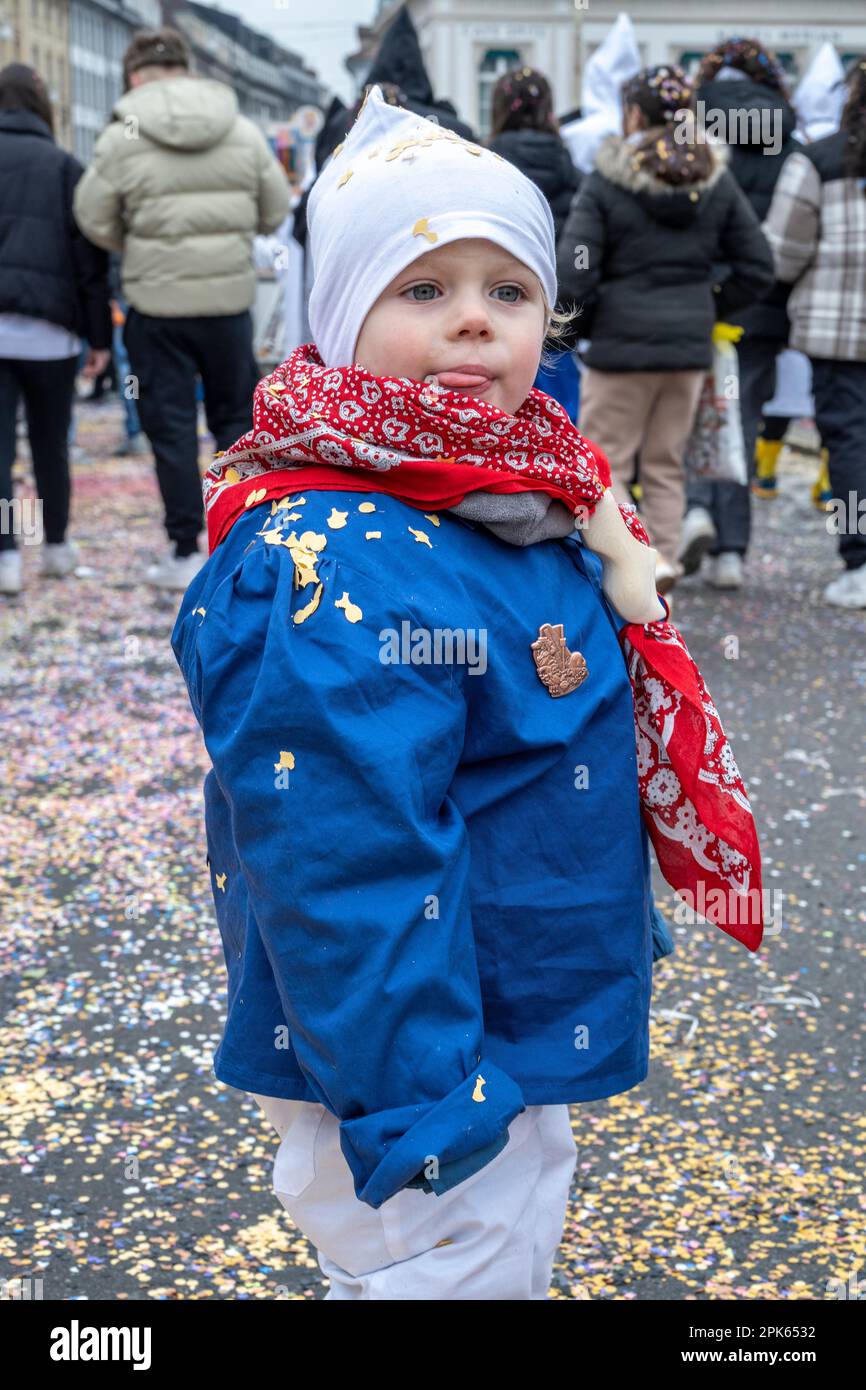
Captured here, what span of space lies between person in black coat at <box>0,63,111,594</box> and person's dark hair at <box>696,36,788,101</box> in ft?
9.46

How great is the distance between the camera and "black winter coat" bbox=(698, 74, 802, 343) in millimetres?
7207

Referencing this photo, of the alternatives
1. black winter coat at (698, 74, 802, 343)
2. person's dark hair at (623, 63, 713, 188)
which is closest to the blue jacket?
person's dark hair at (623, 63, 713, 188)

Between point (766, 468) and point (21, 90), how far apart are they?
4.79m

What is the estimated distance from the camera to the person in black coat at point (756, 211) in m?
7.11

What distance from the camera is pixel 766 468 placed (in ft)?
31.9

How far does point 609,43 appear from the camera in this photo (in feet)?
31.1

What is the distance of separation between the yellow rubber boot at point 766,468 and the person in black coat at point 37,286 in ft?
13.4

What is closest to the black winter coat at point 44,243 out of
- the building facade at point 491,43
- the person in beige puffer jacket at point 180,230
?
the person in beige puffer jacket at point 180,230

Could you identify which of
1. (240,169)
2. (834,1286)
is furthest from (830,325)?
(834,1286)

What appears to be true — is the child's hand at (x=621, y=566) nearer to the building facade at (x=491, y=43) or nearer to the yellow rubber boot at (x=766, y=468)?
the yellow rubber boot at (x=766, y=468)

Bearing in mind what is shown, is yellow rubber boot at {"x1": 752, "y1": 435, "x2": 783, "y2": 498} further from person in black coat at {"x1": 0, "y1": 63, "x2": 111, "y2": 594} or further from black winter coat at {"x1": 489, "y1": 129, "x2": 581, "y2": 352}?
person in black coat at {"x1": 0, "y1": 63, "x2": 111, "y2": 594}

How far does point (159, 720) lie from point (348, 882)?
159 inches

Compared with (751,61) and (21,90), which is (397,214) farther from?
(751,61)

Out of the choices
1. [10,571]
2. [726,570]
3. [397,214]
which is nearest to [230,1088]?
[397,214]
